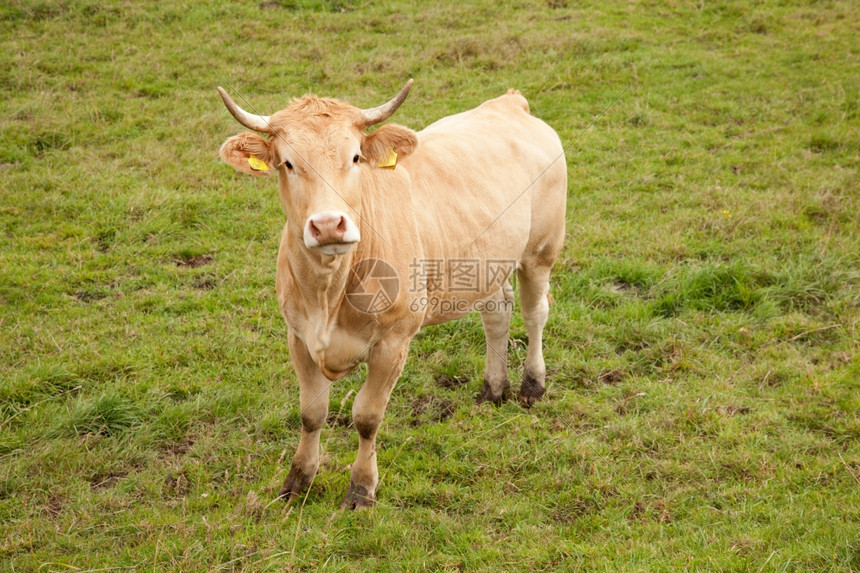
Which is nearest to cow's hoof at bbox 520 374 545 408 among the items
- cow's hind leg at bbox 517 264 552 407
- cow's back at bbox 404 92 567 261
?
cow's hind leg at bbox 517 264 552 407

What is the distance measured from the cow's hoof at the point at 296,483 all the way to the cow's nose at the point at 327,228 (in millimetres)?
1801

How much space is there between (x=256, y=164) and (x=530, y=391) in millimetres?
2850

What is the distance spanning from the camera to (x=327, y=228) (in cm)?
372

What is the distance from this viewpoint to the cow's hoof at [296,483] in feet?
15.9

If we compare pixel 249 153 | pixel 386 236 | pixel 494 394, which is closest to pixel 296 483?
pixel 386 236

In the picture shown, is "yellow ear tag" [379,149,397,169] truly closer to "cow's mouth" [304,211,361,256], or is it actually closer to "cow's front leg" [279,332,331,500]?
"cow's mouth" [304,211,361,256]

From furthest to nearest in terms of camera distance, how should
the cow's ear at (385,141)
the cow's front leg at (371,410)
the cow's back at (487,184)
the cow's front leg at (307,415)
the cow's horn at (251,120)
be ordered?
1. the cow's back at (487,184)
2. the cow's front leg at (307,415)
3. the cow's front leg at (371,410)
4. the cow's ear at (385,141)
5. the cow's horn at (251,120)

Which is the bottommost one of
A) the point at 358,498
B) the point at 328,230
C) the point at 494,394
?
the point at 494,394

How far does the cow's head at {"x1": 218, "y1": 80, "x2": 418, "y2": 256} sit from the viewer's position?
380 cm

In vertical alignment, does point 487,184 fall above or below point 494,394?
above

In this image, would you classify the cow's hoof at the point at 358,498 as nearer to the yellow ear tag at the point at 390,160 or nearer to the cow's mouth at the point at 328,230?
the cow's mouth at the point at 328,230

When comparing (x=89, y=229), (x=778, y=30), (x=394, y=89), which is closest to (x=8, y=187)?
(x=89, y=229)

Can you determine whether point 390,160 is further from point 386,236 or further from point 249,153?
point 249,153

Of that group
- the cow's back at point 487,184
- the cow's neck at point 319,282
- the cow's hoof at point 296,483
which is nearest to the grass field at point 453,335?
the cow's hoof at point 296,483
